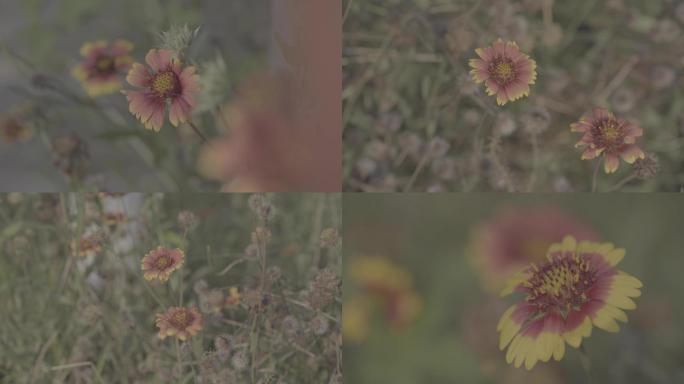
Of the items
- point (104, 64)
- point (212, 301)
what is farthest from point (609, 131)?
point (104, 64)

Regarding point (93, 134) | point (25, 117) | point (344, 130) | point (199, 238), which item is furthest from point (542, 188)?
point (25, 117)

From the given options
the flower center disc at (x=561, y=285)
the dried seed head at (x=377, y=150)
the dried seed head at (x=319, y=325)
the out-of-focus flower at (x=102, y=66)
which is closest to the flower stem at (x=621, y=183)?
the flower center disc at (x=561, y=285)

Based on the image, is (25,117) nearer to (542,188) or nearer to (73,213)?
(73,213)

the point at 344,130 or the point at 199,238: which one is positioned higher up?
the point at 344,130

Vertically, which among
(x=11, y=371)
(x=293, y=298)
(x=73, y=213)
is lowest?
(x=11, y=371)

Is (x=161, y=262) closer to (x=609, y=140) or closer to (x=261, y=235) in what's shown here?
(x=261, y=235)
